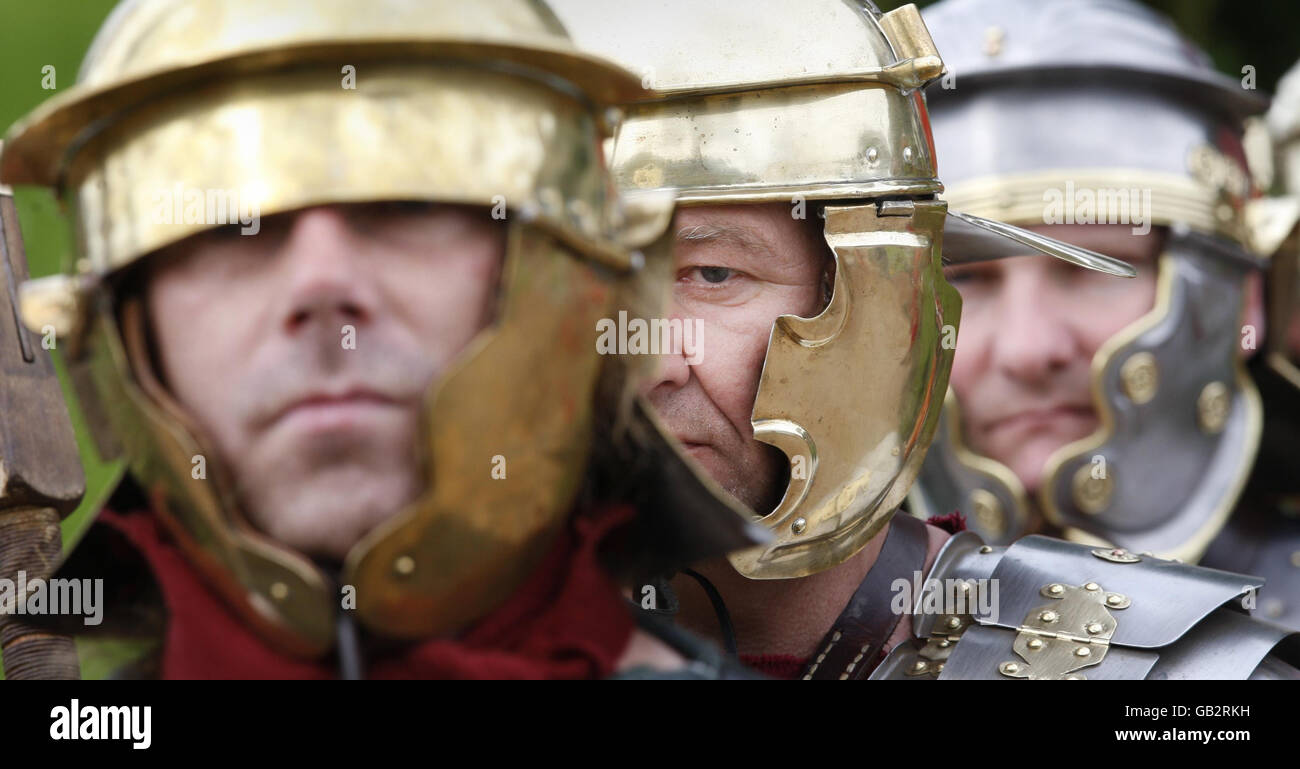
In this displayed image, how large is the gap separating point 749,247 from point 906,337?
0.27 meters

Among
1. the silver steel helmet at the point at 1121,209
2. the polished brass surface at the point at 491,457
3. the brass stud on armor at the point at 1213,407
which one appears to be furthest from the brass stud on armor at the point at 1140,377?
the polished brass surface at the point at 491,457

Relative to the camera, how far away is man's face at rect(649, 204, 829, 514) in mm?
2322

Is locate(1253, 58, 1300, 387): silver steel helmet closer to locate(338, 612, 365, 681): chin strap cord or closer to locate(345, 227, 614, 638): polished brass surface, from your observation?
locate(345, 227, 614, 638): polished brass surface

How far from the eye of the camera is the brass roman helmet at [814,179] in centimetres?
232

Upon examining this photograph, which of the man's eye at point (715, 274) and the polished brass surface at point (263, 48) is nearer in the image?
the polished brass surface at point (263, 48)

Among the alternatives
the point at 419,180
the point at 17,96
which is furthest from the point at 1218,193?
the point at 419,180

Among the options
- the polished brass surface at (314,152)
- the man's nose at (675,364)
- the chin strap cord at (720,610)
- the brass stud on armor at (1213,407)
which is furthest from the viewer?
the brass stud on armor at (1213,407)

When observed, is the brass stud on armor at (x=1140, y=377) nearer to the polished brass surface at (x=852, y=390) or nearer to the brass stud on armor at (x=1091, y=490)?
the brass stud on armor at (x=1091, y=490)

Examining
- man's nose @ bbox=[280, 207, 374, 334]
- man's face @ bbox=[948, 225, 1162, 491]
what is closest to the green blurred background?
man's nose @ bbox=[280, 207, 374, 334]

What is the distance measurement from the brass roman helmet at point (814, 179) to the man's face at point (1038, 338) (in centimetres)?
176

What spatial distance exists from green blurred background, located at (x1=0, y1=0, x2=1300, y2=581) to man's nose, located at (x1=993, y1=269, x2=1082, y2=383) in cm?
97

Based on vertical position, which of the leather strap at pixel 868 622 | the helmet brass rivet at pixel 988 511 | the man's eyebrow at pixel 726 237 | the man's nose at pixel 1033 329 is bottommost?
the helmet brass rivet at pixel 988 511

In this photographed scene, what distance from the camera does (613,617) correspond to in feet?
5.24
